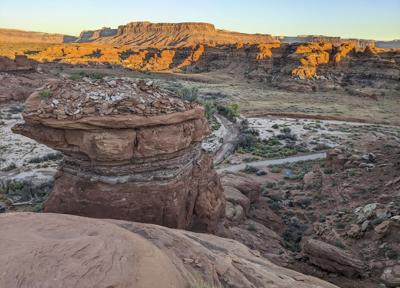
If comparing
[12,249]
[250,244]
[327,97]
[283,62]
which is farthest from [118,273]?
[283,62]

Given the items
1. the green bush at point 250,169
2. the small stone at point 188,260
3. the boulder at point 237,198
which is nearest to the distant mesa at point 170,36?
the green bush at point 250,169

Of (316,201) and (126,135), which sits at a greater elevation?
(126,135)

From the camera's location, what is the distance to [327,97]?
63312 mm

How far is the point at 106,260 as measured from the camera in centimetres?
545

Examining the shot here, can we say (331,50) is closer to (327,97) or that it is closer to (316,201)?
(327,97)

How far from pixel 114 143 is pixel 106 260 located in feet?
15.6

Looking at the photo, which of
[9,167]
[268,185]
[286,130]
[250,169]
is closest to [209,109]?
[286,130]

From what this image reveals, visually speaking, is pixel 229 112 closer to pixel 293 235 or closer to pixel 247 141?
pixel 247 141

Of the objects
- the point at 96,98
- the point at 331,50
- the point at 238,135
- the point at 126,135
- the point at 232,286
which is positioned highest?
the point at 331,50

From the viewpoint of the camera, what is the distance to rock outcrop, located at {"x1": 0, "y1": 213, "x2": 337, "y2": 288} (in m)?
5.06

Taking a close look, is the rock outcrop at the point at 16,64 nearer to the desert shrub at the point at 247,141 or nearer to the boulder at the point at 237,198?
the desert shrub at the point at 247,141

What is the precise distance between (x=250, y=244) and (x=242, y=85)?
6138 cm

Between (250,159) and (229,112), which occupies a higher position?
(229,112)

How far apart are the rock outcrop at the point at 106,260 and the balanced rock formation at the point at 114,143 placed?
7.89 feet
